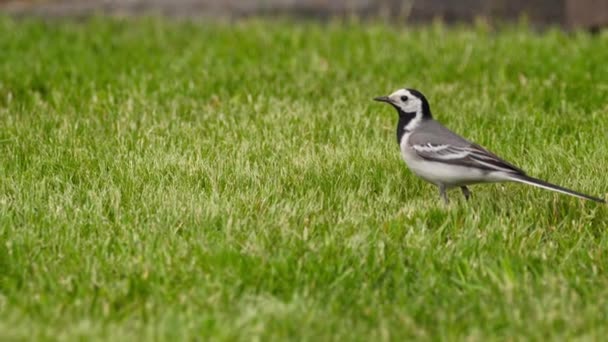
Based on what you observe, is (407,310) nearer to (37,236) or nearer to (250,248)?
(250,248)

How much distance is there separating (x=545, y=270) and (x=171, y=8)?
857 cm

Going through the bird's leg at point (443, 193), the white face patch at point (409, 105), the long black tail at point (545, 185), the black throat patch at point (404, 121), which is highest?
the white face patch at point (409, 105)

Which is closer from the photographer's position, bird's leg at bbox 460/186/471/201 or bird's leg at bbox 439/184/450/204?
bird's leg at bbox 439/184/450/204

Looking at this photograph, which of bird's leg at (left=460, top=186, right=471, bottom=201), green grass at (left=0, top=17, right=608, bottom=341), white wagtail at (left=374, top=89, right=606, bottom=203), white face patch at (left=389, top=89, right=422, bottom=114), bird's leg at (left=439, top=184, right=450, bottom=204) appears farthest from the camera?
white face patch at (left=389, top=89, right=422, bottom=114)

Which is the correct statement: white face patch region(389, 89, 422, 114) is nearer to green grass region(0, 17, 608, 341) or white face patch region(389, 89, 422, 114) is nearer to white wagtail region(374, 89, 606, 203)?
white wagtail region(374, 89, 606, 203)

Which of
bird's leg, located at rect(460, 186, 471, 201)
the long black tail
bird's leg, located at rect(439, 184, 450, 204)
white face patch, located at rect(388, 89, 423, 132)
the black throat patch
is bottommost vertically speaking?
bird's leg, located at rect(460, 186, 471, 201)

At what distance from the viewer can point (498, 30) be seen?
11.1 m

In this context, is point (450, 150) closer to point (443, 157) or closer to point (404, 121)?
point (443, 157)

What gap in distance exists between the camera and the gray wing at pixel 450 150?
528cm

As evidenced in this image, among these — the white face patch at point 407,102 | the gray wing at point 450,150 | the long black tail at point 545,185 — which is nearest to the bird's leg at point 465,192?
the gray wing at point 450,150

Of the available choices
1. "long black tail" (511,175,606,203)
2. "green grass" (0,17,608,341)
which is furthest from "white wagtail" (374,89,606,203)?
"green grass" (0,17,608,341)

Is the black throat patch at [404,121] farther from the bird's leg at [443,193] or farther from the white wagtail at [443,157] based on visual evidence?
the bird's leg at [443,193]

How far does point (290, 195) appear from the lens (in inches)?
224

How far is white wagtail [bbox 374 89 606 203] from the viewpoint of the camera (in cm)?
527
